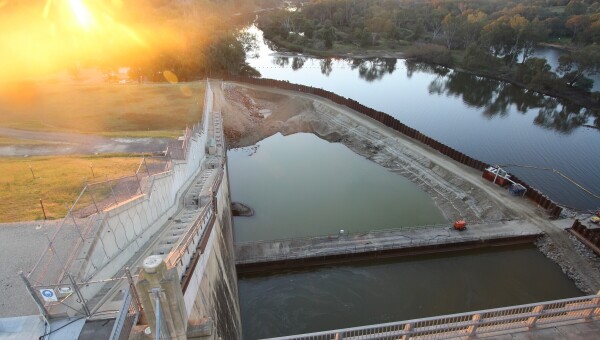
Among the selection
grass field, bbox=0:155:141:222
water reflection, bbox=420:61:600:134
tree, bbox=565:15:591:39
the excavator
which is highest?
tree, bbox=565:15:591:39

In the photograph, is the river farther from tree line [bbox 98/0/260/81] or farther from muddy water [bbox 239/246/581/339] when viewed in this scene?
tree line [bbox 98/0/260/81]

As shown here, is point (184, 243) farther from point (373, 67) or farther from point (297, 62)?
point (373, 67)

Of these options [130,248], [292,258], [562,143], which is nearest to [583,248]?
[292,258]

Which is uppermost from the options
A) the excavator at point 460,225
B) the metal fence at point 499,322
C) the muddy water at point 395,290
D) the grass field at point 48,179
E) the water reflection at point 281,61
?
the grass field at point 48,179

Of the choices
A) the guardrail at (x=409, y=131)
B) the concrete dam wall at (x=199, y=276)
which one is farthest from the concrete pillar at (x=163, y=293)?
the guardrail at (x=409, y=131)

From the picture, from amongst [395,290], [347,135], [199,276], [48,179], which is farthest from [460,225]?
[48,179]

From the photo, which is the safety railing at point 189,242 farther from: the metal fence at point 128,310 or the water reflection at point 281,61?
the water reflection at point 281,61

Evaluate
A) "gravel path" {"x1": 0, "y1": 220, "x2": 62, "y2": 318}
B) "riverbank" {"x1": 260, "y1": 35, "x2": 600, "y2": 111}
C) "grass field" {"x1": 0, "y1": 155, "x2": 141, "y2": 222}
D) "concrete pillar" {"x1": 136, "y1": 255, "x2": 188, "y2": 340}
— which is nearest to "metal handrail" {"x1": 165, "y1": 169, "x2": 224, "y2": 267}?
"concrete pillar" {"x1": 136, "y1": 255, "x2": 188, "y2": 340}
